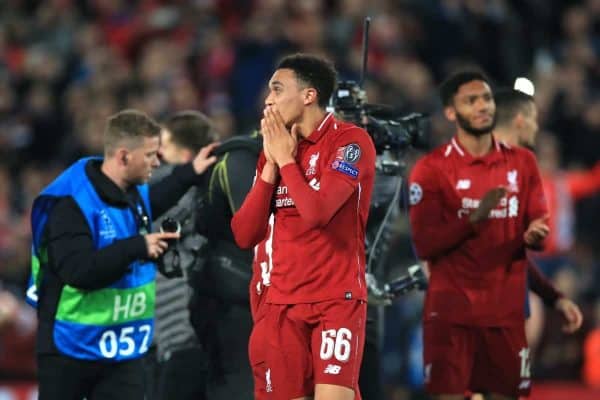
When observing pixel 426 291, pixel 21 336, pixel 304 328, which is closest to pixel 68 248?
pixel 304 328

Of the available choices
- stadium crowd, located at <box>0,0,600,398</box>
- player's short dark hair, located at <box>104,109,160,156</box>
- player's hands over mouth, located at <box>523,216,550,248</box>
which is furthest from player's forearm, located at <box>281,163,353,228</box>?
stadium crowd, located at <box>0,0,600,398</box>

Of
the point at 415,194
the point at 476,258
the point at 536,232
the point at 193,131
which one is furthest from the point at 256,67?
the point at 536,232

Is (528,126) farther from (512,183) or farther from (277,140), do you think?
(277,140)

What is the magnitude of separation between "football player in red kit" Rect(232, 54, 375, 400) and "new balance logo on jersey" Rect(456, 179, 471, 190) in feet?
6.07

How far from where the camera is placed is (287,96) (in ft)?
20.6

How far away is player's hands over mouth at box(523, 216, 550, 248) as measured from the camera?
762cm

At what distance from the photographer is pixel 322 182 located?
6098 millimetres

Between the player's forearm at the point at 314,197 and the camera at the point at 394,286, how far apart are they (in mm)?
1620

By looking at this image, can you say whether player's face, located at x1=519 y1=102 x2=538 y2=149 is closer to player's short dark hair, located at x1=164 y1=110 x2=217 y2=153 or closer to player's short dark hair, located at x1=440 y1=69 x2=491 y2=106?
player's short dark hair, located at x1=440 y1=69 x2=491 y2=106

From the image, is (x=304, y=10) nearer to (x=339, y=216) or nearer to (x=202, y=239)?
(x=202, y=239)

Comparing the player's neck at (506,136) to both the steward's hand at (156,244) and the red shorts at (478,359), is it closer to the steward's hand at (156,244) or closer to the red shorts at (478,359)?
the red shorts at (478,359)

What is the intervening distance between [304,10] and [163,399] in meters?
7.31

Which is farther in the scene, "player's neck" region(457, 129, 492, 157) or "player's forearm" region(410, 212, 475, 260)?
"player's neck" region(457, 129, 492, 157)

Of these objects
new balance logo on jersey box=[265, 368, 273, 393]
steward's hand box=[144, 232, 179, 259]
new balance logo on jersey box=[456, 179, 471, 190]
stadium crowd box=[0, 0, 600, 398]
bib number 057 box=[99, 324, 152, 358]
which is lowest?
new balance logo on jersey box=[265, 368, 273, 393]
